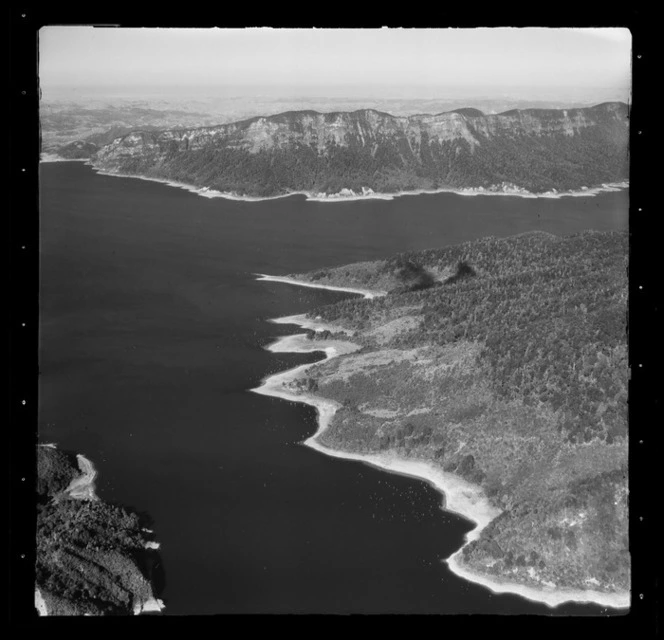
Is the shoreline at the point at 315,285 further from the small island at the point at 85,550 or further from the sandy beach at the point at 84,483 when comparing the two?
the small island at the point at 85,550

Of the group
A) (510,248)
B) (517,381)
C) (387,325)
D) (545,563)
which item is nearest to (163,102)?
(387,325)

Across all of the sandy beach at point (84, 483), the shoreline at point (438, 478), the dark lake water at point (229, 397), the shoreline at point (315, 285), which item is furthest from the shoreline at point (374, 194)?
the sandy beach at point (84, 483)

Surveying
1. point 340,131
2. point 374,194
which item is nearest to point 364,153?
point 340,131

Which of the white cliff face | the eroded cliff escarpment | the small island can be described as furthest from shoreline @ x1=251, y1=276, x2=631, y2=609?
the white cliff face

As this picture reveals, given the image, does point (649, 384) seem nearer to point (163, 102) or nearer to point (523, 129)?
point (163, 102)

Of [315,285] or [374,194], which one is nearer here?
[315,285]

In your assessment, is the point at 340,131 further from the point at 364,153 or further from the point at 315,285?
the point at 315,285

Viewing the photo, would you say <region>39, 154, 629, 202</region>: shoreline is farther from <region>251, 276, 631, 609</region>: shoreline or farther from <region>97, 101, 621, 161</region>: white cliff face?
<region>251, 276, 631, 609</region>: shoreline
